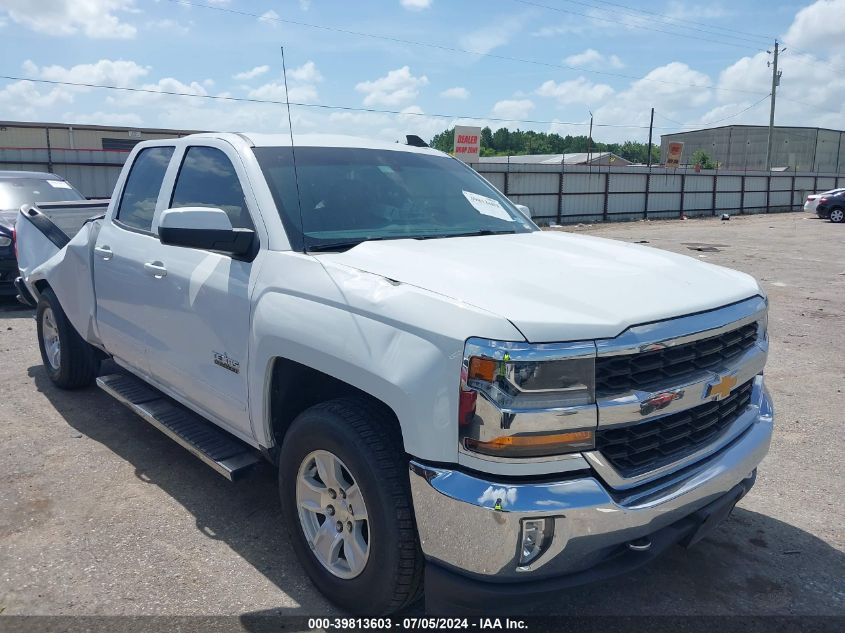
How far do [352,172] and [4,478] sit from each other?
2.72 metres

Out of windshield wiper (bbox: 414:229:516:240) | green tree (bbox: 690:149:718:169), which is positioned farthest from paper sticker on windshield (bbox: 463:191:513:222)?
green tree (bbox: 690:149:718:169)

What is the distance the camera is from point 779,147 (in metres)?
79.4

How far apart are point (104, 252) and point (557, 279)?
3.08 metres

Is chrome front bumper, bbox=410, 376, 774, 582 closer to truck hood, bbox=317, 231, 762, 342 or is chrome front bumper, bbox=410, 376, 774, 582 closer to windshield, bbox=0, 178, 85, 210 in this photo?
truck hood, bbox=317, 231, 762, 342

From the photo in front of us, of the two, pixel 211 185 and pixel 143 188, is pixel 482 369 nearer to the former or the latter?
pixel 211 185

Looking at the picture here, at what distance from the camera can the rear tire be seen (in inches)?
208

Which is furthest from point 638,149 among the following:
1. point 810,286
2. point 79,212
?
point 79,212

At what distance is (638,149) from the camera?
426ft

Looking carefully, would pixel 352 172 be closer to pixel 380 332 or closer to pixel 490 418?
pixel 380 332

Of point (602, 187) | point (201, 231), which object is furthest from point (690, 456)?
point (602, 187)

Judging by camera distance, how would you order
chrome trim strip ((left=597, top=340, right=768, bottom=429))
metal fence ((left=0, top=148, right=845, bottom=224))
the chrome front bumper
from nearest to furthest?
the chrome front bumper < chrome trim strip ((left=597, top=340, right=768, bottom=429)) < metal fence ((left=0, top=148, right=845, bottom=224))

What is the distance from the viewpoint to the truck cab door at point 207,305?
3.20 metres

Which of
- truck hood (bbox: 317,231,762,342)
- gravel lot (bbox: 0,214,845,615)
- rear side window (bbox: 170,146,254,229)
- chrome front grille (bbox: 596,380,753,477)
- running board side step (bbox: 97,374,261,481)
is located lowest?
gravel lot (bbox: 0,214,845,615)

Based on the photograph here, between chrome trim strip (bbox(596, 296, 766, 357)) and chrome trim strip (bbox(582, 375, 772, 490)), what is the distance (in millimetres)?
354
